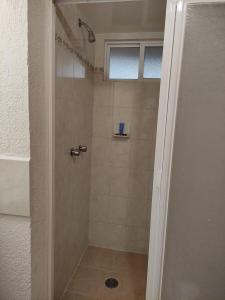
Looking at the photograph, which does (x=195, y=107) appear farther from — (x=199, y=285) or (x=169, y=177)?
(x=199, y=285)

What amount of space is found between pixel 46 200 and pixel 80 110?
2.67ft

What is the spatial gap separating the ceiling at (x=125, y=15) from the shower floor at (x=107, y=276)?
2152 mm

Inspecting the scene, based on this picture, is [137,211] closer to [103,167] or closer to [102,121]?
[103,167]

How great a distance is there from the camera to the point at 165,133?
1.01 m

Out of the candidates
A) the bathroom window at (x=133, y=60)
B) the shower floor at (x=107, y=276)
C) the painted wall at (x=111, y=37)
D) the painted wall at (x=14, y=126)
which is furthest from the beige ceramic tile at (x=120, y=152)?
the painted wall at (x=14, y=126)

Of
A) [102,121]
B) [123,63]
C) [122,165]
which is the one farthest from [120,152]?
[123,63]

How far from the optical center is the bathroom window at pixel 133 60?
205 cm

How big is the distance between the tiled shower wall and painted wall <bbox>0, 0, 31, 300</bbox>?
117 cm

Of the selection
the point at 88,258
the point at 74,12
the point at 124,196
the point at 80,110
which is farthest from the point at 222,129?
the point at 88,258

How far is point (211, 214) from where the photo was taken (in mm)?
1029

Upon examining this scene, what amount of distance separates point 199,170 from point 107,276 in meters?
1.43

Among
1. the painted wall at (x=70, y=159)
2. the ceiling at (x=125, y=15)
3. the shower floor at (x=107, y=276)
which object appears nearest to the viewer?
the painted wall at (x=70, y=159)

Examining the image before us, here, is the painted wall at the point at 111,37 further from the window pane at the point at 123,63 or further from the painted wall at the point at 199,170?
the painted wall at the point at 199,170

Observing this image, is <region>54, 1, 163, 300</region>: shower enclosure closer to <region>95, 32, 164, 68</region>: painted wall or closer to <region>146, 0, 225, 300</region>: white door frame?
<region>95, 32, 164, 68</region>: painted wall
